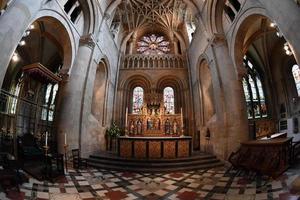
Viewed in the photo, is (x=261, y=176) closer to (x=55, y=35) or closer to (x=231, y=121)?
(x=231, y=121)

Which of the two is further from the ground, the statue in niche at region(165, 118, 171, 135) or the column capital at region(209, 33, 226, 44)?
the column capital at region(209, 33, 226, 44)

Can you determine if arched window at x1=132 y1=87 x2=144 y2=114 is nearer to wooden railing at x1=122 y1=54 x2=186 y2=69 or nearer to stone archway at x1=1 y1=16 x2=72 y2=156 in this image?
wooden railing at x1=122 y1=54 x2=186 y2=69

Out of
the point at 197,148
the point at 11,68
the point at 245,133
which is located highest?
the point at 11,68

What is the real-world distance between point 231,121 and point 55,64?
14357 millimetres

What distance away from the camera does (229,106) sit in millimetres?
9633

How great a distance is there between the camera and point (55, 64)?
1525cm

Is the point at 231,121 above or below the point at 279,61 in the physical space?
below

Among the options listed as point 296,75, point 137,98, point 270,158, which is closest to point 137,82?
point 137,98

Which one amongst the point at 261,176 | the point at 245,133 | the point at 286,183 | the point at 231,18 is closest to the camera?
the point at 286,183

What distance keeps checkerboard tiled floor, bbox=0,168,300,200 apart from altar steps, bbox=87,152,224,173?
1171mm

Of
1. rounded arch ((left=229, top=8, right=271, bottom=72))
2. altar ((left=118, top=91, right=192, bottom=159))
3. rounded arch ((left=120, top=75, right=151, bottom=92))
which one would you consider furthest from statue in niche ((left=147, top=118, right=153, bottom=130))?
rounded arch ((left=229, top=8, right=271, bottom=72))

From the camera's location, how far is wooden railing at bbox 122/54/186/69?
1762 centimetres

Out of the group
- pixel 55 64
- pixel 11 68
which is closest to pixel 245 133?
A: pixel 55 64

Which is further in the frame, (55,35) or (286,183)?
(55,35)
